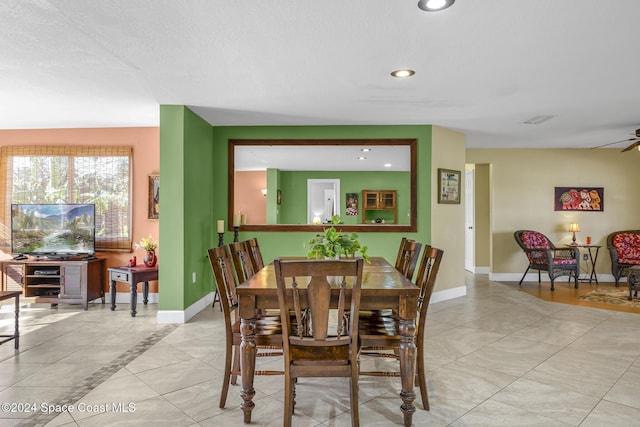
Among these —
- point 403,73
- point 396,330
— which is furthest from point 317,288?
point 403,73

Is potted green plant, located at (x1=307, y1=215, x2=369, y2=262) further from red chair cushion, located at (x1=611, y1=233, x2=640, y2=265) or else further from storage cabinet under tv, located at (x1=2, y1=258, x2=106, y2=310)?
red chair cushion, located at (x1=611, y1=233, x2=640, y2=265)

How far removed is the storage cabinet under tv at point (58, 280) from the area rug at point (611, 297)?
646cm

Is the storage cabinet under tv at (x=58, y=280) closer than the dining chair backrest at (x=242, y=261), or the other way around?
the dining chair backrest at (x=242, y=261)

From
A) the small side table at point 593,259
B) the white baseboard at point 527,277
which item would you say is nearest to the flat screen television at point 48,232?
the white baseboard at point 527,277

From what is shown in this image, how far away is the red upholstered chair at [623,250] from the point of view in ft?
21.6

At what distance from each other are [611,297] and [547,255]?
96 centimetres

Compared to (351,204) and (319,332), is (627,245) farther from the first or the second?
(319,332)

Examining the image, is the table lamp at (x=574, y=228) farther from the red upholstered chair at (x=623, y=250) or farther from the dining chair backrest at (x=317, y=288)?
the dining chair backrest at (x=317, y=288)

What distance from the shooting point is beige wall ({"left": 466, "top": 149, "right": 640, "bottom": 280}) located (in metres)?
7.07

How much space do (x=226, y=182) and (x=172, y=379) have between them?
3.01m

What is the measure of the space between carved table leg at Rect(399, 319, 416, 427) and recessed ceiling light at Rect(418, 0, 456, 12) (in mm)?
1751

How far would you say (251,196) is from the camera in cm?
560

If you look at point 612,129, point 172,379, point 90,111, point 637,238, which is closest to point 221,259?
point 172,379

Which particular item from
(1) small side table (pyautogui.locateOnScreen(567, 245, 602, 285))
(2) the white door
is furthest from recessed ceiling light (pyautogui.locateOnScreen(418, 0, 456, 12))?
(1) small side table (pyautogui.locateOnScreen(567, 245, 602, 285))
